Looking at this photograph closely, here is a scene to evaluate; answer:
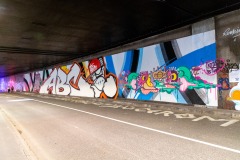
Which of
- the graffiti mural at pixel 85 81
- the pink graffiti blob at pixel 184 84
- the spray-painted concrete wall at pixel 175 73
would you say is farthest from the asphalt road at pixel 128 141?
the graffiti mural at pixel 85 81

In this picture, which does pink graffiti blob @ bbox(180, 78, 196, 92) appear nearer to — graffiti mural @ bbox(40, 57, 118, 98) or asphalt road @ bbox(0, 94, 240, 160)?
asphalt road @ bbox(0, 94, 240, 160)

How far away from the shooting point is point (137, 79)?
16.9 m

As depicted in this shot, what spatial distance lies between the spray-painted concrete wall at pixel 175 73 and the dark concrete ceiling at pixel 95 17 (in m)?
1.28

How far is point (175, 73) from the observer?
13.6m

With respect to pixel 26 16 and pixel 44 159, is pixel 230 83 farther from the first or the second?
pixel 26 16

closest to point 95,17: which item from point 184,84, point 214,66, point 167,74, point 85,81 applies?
point 167,74

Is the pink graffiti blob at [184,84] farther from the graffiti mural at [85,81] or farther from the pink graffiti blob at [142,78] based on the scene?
the graffiti mural at [85,81]

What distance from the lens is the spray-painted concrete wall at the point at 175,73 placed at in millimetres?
10750

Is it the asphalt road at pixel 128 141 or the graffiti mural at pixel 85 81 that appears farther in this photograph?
the graffiti mural at pixel 85 81

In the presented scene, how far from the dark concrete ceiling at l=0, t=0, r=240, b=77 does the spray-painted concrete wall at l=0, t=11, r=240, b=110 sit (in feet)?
4.18

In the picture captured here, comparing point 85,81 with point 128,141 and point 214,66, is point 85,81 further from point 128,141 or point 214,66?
point 128,141

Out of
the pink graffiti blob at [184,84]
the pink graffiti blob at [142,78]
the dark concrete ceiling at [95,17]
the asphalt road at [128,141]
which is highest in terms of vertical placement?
the dark concrete ceiling at [95,17]

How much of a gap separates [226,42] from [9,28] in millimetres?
11824

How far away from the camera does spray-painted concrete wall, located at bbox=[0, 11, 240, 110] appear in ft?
35.3
